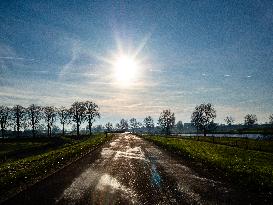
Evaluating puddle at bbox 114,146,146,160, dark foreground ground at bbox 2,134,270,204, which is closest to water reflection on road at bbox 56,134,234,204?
dark foreground ground at bbox 2,134,270,204

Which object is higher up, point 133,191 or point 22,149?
point 133,191

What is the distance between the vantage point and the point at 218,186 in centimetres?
1147

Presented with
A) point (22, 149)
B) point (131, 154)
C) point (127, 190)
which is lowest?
point (22, 149)

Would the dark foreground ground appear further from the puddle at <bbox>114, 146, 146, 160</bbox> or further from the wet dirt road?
the puddle at <bbox>114, 146, 146, 160</bbox>

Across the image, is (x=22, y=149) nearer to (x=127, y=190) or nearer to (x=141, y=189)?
(x=127, y=190)

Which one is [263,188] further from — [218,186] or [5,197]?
[5,197]

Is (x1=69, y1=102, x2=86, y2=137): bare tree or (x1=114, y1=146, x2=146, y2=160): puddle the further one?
(x1=69, y1=102, x2=86, y2=137): bare tree

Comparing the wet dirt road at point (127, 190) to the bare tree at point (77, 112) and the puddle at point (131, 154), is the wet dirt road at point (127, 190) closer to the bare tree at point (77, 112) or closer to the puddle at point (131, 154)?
the puddle at point (131, 154)

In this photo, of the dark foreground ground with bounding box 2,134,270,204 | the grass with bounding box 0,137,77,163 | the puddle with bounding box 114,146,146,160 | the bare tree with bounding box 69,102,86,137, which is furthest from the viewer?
the bare tree with bounding box 69,102,86,137

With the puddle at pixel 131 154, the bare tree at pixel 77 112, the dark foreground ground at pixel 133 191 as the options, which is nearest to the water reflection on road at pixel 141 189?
the dark foreground ground at pixel 133 191

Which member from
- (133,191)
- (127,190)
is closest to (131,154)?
(127,190)

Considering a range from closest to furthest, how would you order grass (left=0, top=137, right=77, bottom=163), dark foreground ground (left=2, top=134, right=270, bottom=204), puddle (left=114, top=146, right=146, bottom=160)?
dark foreground ground (left=2, top=134, right=270, bottom=204), puddle (left=114, top=146, right=146, bottom=160), grass (left=0, top=137, right=77, bottom=163)

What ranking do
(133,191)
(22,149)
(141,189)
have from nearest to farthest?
(133,191) → (141,189) → (22,149)

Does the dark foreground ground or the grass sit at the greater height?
the dark foreground ground
